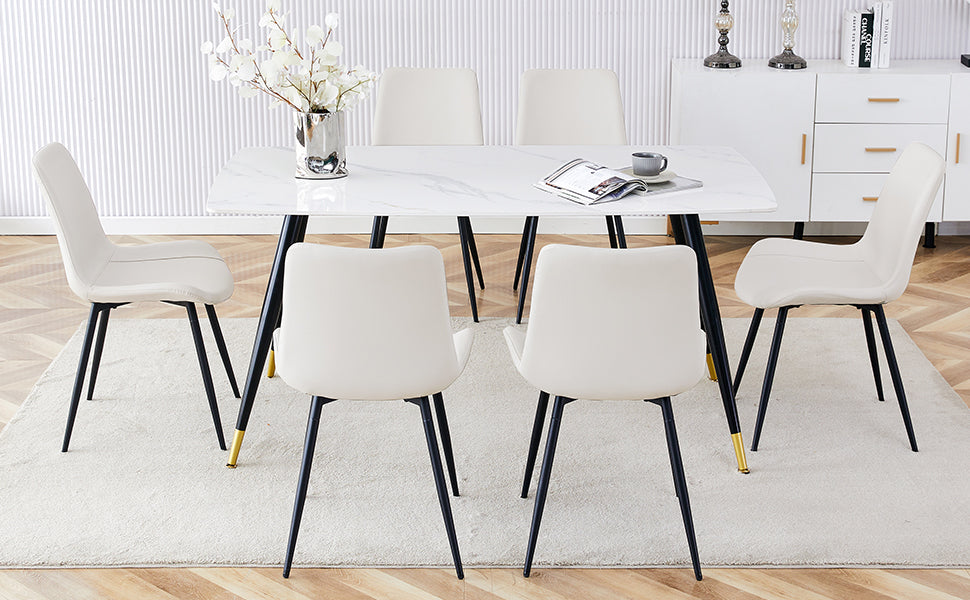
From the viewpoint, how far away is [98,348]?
317 centimetres

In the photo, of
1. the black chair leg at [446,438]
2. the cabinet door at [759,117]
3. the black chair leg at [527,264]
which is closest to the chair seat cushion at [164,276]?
the black chair leg at [446,438]

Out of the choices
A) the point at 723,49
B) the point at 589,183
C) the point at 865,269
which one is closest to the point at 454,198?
the point at 589,183

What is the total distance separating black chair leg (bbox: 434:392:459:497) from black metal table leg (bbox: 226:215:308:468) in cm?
52

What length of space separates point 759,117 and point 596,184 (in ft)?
6.53

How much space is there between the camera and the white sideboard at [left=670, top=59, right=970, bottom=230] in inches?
180

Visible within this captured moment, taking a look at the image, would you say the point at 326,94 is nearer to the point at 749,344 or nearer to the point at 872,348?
the point at 749,344

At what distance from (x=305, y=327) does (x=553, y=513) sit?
32.0 inches

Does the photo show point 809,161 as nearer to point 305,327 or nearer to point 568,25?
point 568,25

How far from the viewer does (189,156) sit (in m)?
5.05

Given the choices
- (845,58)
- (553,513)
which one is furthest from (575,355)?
(845,58)

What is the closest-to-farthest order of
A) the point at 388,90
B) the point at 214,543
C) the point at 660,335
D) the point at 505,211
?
the point at 660,335 < the point at 214,543 < the point at 505,211 < the point at 388,90

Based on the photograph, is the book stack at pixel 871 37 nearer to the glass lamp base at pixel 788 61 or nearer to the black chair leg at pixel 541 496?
the glass lamp base at pixel 788 61

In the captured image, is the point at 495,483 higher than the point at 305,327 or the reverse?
the reverse

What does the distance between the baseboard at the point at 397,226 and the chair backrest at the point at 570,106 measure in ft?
3.34
